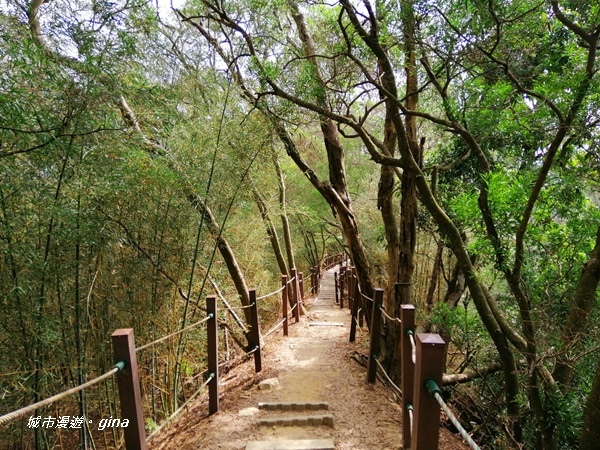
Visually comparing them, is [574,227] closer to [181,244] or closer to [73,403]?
[181,244]

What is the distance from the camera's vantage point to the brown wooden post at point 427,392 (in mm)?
1460

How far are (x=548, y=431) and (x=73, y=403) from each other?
140 inches

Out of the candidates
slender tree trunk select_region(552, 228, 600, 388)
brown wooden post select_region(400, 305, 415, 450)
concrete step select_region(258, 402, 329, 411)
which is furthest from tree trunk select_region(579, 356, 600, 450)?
concrete step select_region(258, 402, 329, 411)

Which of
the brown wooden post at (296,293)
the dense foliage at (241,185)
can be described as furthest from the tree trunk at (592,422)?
the brown wooden post at (296,293)

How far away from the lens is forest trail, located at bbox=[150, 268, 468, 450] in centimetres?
256

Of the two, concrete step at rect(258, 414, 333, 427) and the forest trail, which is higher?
concrete step at rect(258, 414, 333, 427)

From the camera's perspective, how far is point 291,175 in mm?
9789

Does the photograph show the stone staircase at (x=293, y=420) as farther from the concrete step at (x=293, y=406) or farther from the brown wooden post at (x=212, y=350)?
the brown wooden post at (x=212, y=350)

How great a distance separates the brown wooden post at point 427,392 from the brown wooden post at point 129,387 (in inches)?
48.1

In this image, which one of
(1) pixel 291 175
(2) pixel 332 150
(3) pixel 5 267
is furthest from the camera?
(1) pixel 291 175

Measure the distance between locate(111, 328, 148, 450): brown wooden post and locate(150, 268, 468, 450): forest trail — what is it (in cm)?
100

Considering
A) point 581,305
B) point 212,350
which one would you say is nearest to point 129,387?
point 212,350

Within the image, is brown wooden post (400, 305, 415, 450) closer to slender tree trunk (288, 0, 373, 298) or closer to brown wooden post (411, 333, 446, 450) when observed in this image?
brown wooden post (411, 333, 446, 450)

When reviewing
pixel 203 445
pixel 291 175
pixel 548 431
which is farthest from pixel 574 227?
pixel 291 175
